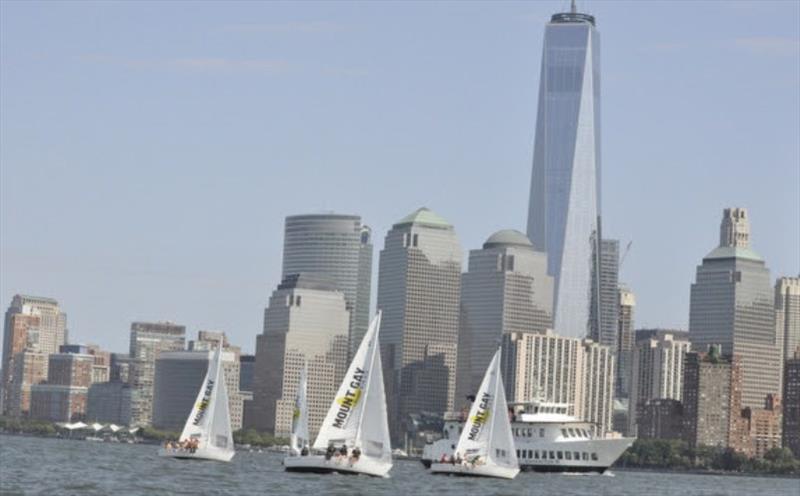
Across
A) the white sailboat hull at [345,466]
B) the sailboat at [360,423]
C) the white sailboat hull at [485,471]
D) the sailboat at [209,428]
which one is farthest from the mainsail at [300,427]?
the sailboat at [360,423]

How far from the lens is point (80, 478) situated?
122 m

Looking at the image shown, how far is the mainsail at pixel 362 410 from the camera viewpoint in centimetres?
12275

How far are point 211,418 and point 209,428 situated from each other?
0.83 meters

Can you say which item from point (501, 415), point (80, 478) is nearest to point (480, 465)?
point (501, 415)

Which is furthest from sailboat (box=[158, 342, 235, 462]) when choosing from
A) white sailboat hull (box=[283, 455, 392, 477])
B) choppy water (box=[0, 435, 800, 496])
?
white sailboat hull (box=[283, 455, 392, 477])

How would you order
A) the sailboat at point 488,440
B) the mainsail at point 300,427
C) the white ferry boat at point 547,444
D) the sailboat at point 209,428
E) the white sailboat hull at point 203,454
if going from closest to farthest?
the sailboat at point 488,440
the mainsail at point 300,427
the white sailboat hull at point 203,454
the sailboat at point 209,428
the white ferry boat at point 547,444

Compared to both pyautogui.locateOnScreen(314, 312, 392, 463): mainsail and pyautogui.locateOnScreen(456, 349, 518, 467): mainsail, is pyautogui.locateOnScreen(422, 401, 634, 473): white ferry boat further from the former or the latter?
pyautogui.locateOnScreen(314, 312, 392, 463): mainsail

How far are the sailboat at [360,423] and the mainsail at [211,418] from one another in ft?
116

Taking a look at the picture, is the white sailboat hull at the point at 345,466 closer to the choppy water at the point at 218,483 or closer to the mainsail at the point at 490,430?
the choppy water at the point at 218,483

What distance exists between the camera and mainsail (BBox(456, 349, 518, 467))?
479 feet

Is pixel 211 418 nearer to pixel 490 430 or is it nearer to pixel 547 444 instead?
pixel 490 430

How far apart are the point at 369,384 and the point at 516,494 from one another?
1188 centimetres

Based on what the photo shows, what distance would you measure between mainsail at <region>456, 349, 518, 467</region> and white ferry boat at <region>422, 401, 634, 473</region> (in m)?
38.3

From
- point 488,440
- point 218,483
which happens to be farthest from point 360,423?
point 488,440
